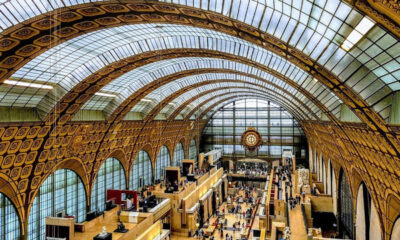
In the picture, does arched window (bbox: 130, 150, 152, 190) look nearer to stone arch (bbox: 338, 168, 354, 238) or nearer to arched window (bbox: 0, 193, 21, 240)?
arched window (bbox: 0, 193, 21, 240)

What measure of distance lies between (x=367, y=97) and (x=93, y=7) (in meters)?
13.8

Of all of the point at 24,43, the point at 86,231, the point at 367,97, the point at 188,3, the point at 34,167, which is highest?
the point at 188,3

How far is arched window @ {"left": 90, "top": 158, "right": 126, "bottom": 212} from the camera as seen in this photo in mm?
37344

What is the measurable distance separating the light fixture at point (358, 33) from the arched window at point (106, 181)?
32209 millimetres

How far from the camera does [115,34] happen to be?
2309 cm

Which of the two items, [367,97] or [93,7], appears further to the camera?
[93,7]

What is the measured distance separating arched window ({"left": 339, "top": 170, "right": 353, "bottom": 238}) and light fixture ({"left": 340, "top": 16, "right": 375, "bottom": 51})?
21.6 metres

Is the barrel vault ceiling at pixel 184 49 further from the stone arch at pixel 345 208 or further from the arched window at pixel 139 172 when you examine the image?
the arched window at pixel 139 172

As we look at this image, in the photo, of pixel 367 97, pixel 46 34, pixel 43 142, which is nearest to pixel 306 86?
pixel 367 97

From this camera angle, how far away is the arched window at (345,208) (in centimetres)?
3027

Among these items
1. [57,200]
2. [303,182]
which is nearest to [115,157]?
[57,200]

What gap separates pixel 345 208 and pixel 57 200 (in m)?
27.9

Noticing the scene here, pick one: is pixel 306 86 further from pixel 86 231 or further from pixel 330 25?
pixel 86 231

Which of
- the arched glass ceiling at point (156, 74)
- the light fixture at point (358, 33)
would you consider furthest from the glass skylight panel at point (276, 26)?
the arched glass ceiling at point (156, 74)
